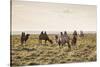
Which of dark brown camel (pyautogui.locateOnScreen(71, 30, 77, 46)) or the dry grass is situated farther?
dark brown camel (pyautogui.locateOnScreen(71, 30, 77, 46))

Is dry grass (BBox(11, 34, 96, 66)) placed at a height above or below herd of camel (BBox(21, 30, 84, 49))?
below

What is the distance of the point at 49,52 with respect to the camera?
7.50 ft

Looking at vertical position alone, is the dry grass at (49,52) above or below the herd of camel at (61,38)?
below

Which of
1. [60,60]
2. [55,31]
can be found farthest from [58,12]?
[60,60]

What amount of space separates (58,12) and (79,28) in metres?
0.35

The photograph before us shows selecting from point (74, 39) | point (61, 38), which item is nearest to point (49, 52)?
point (61, 38)

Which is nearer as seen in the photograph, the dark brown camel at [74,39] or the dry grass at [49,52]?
the dry grass at [49,52]

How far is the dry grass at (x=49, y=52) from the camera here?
217cm

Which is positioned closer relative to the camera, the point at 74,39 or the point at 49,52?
the point at 49,52

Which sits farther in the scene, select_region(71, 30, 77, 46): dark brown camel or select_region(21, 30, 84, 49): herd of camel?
select_region(71, 30, 77, 46): dark brown camel

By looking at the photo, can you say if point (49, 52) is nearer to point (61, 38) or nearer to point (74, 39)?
point (61, 38)

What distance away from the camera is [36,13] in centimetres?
225

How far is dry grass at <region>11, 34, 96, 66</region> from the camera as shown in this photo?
2166 mm

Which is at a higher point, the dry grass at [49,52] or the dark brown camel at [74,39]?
the dark brown camel at [74,39]
